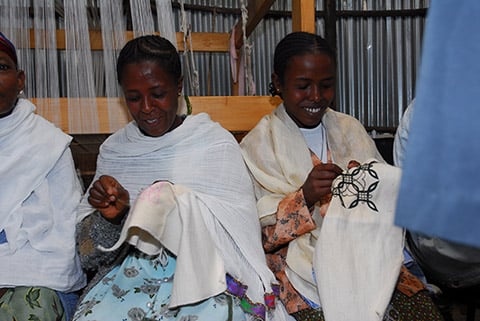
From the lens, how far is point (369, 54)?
651 centimetres

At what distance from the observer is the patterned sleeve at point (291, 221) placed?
5.96 feet

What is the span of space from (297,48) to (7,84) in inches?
40.8

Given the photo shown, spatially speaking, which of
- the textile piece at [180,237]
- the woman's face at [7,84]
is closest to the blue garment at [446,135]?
the textile piece at [180,237]

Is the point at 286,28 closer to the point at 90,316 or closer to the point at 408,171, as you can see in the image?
the point at 90,316

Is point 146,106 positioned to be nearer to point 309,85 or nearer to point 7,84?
point 7,84

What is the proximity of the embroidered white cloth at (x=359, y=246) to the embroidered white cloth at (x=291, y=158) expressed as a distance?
0.12m

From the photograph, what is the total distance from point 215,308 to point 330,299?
14.0 inches

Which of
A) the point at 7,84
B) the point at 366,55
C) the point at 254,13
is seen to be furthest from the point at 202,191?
the point at 366,55

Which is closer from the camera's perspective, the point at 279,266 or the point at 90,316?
the point at 90,316

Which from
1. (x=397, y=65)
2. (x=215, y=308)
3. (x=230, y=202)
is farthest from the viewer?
(x=397, y=65)

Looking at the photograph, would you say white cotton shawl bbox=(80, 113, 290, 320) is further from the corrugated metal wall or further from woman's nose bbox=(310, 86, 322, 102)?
the corrugated metal wall

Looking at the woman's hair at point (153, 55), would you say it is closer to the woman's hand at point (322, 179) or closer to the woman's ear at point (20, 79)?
the woman's ear at point (20, 79)

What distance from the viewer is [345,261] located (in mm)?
1668

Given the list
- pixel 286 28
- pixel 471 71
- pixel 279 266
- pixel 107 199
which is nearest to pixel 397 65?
pixel 286 28
